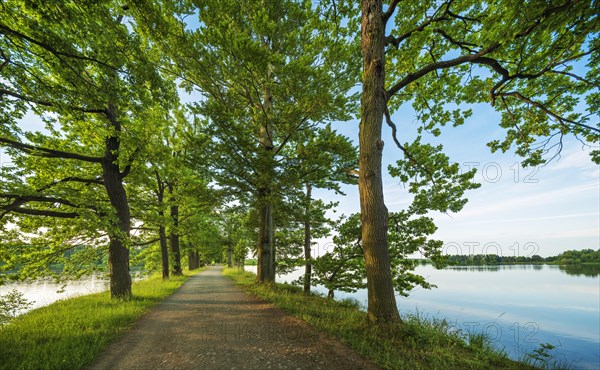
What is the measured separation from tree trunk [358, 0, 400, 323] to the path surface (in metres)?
1.42

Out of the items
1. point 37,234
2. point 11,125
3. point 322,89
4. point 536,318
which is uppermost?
point 322,89

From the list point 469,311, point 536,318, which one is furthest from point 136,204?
point 536,318

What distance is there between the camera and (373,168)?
17.9 feet

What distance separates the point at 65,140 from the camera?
32.3 feet

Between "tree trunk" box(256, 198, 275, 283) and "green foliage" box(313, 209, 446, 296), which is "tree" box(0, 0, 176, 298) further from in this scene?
"green foliage" box(313, 209, 446, 296)

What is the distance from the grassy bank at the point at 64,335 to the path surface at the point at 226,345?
12.1 inches

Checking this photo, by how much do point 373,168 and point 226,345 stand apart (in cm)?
482

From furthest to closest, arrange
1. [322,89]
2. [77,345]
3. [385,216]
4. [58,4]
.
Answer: [322,89], [385,216], [77,345], [58,4]

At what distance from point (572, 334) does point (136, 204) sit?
69.4 ft

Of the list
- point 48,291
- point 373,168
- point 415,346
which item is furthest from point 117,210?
point 48,291

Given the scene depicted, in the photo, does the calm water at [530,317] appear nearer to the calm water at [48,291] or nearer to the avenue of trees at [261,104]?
the avenue of trees at [261,104]

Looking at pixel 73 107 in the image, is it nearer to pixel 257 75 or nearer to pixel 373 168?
pixel 257 75

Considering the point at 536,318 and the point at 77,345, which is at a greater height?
the point at 77,345

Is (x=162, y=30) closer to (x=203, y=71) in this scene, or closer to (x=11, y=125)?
(x=203, y=71)
